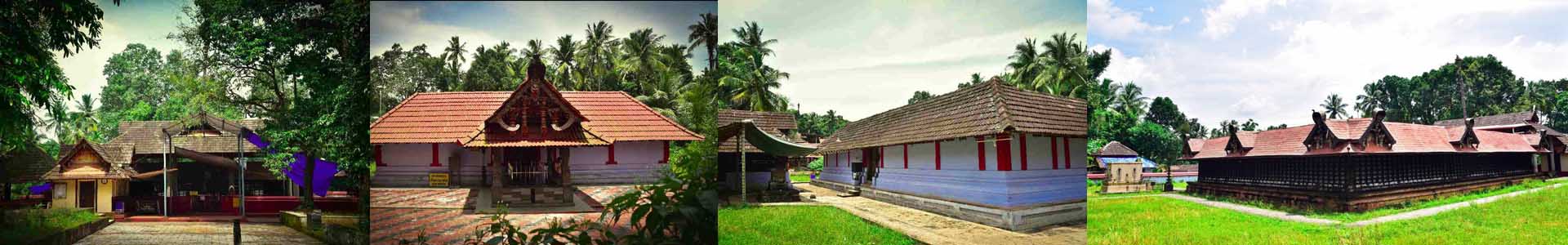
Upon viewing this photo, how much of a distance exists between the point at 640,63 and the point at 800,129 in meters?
1.96

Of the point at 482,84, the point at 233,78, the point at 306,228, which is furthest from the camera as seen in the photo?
the point at 306,228

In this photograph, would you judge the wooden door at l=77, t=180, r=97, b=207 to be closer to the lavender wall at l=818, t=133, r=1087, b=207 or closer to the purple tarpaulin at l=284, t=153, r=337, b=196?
the purple tarpaulin at l=284, t=153, r=337, b=196

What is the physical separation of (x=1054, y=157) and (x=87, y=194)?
20.2 feet

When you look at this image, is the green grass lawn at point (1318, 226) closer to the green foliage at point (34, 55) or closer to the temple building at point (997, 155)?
the temple building at point (997, 155)

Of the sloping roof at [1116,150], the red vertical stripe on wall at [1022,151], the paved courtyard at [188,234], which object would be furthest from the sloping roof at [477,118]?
the paved courtyard at [188,234]

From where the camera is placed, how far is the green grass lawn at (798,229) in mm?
4070

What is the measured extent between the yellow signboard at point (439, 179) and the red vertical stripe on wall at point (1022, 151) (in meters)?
2.55

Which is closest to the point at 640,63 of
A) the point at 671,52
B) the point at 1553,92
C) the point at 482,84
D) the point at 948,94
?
the point at 671,52

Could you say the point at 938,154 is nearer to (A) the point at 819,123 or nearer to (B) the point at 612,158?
(A) the point at 819,123

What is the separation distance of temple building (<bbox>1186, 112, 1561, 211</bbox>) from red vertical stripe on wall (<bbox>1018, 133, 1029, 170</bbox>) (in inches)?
61.2

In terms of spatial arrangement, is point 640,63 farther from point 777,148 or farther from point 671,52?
point 777,148

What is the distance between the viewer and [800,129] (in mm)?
4754

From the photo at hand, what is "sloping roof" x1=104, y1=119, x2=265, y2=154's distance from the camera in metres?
4.68

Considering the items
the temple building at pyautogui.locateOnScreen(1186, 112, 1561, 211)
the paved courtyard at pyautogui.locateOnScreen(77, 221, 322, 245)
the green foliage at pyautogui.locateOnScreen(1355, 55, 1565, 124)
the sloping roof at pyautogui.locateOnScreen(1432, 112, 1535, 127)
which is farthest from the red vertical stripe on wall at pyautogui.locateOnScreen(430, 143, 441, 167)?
the sloping roof at pyautogui.locateOnScreen(1432, 112, 1535, 127)
